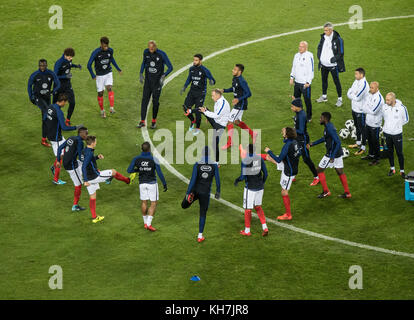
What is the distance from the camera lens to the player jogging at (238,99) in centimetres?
2144

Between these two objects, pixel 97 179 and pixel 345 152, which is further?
pixel 345 152

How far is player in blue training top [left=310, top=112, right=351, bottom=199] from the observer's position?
18.6 metres

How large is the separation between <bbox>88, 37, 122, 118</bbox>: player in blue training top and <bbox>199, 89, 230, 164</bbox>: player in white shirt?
4141 millimetres

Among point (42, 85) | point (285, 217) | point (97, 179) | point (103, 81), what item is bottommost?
point (285, 217)

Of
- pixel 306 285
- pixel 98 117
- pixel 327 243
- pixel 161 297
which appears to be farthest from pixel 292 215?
pixel 98 117

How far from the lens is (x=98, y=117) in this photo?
23.7 m

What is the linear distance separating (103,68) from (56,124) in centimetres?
427

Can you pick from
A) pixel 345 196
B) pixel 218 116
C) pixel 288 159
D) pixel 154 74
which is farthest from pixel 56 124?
pixel 345 196

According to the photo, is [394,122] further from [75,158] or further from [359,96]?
[75,158]

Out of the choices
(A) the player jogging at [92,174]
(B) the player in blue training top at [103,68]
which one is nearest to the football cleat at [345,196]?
(A) the player jogging at [92,174]

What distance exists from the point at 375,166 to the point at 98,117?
9030 millimetres

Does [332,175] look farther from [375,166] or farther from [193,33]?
[193,33]

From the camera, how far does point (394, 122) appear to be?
19.8m
